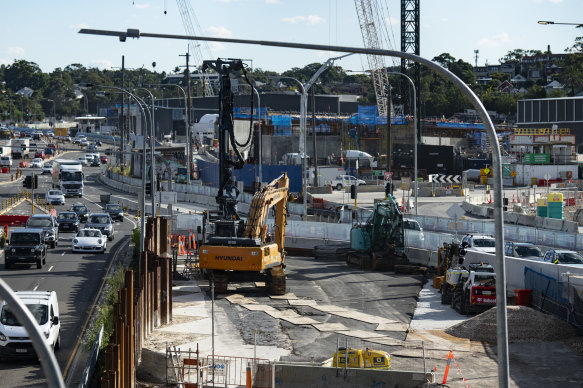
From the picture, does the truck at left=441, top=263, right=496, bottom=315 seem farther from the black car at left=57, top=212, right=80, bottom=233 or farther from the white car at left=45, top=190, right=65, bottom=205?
the white car at left=45, top=190, right=65, bottom=205

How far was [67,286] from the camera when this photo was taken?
38.3 meters

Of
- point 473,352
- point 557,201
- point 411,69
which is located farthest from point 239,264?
point 411,69

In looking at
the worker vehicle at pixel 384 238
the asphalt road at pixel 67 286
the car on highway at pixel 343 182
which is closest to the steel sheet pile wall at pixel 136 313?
the asphalt road at pixel 67 286

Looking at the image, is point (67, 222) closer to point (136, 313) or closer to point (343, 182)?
point (136, 313)

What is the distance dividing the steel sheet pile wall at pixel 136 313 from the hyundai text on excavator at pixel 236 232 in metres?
2.87

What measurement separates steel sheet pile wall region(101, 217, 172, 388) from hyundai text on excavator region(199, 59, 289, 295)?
287cm

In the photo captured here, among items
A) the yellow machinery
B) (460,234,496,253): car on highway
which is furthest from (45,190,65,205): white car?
(460,234,496,253): car on highway

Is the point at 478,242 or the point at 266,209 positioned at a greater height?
the point at 266,209

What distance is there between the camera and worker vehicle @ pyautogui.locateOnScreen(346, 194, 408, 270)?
4491 centimetres

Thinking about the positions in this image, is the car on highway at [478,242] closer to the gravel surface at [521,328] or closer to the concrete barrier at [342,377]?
the gravel surface at [521,328]

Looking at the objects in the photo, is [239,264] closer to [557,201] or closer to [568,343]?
[568,343]

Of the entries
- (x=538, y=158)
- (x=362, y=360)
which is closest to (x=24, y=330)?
(x=362, y=360)

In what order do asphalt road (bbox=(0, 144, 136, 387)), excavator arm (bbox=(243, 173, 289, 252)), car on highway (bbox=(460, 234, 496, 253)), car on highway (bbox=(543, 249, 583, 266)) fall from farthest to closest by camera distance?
car on highway (bbox=(460, 234, 496, 253)) < excavator arm (bbox=(243, 173, 289, 252)) < car on highway (bbox=(543, 249, 583, 266)) < asphalt road (bbox=(0, 144, 136, 387))

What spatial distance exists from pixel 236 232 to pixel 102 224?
21480 mm
